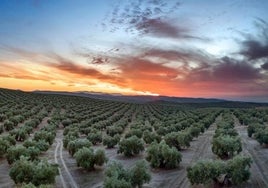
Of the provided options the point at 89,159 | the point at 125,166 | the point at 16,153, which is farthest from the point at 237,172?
the point at 16,153

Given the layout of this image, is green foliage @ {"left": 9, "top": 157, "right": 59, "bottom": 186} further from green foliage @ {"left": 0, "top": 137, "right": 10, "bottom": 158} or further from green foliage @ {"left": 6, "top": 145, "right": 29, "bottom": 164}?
green foliage @ {"left": 0, "top": 137, "right": 10, "bottom": 158}

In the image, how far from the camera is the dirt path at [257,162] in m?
35.9

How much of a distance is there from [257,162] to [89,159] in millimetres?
19376

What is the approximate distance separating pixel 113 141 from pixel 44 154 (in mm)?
10710

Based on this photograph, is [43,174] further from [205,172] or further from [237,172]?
[237,172]

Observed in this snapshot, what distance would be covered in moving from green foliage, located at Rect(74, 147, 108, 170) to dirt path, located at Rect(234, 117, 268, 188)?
14.8 meters

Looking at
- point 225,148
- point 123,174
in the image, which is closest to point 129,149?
point 225,148

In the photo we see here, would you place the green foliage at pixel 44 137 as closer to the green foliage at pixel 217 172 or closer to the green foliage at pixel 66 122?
the green foliage at pixel 217 172

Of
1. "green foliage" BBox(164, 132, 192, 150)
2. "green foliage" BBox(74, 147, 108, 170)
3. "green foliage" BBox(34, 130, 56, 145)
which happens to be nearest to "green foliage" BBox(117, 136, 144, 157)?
"green foliage" BBox(164, 132, 192, 150)

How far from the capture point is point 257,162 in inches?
1784

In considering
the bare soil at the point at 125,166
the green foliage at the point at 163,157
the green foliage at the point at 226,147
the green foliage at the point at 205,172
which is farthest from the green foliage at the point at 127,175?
the green foliage at the point at 226,147

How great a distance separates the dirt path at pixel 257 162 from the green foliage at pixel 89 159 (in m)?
14.8

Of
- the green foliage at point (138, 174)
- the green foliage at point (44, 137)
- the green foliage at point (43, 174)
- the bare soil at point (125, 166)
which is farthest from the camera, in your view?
the green foliage at point (44, 137)

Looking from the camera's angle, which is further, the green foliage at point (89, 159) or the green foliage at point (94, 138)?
the green foliage at point (94, 138)
